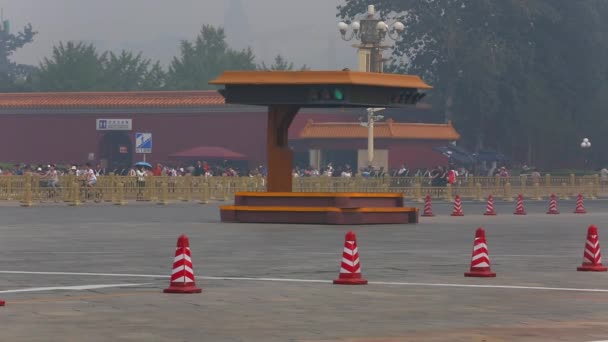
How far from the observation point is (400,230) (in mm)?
34625

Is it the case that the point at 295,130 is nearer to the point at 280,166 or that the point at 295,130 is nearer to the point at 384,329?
the point at 280,166

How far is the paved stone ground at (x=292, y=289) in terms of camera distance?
43.6 feet

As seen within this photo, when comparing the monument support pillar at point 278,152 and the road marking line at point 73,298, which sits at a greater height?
the monument support pillar at point 278,152

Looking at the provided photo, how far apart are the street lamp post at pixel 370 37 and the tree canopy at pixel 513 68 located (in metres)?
27.1

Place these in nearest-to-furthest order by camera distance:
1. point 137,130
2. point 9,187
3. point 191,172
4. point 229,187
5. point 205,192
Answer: point 9,187, point 205,192, point 229,187, point 191,172, point 137,130

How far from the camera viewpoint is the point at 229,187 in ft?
198

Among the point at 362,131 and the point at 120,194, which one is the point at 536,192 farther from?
the point at 120,194

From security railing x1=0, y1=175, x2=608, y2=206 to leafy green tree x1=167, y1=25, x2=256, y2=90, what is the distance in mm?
58863

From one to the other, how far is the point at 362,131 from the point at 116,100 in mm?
14477

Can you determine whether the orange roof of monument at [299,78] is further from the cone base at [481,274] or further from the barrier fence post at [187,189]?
the barrier fence post at [187,189]

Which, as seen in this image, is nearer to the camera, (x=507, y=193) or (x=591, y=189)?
(x=507, y=193)

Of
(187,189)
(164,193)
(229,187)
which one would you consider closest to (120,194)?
(164,193)

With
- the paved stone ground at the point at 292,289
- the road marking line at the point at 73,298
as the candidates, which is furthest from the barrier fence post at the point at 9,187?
the road marking line at the point at 73,298

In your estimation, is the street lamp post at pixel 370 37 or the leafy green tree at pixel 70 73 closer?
the street lamp post at pixel 370 37
